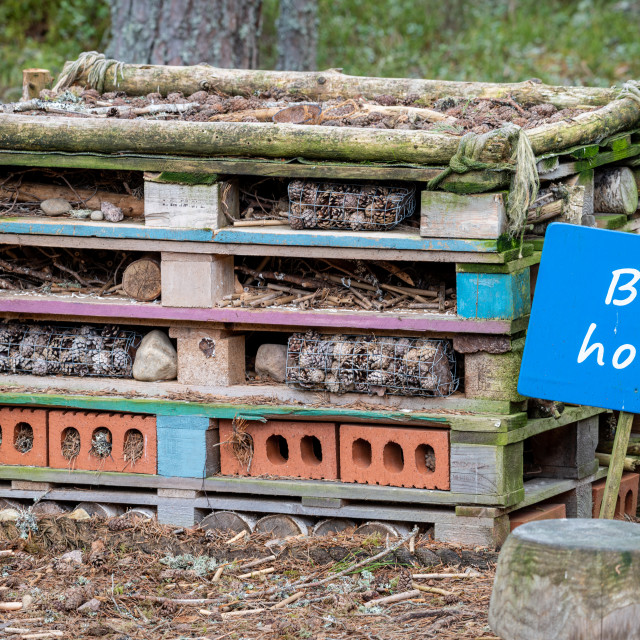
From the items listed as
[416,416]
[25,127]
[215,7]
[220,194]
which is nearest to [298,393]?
[416,416]

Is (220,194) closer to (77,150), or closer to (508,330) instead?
(77,150)

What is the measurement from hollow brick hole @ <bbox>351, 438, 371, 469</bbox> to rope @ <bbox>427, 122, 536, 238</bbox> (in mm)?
1219

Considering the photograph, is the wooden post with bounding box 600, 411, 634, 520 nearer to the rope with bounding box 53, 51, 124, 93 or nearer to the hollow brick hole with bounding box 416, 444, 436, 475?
the hollow brick hole with bounding box 416, 444, 436, 475

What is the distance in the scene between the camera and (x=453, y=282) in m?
5.09

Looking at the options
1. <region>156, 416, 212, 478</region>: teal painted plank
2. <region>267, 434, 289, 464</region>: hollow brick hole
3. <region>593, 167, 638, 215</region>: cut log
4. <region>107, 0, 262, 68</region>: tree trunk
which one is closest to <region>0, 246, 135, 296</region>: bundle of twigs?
<region>156, 416, 212, 478</region>: teal painted plank

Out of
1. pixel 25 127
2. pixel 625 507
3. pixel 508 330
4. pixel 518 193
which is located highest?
pixel 25 127

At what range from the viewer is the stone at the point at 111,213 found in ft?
16.8

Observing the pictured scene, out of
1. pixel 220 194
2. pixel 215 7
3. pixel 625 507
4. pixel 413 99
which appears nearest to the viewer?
pixel 220 194

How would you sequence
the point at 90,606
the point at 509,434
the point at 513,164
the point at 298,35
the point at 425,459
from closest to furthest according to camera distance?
the point at 90,606
the point at 513,164
the point at 509,434
the point at 425,459
the point at 298,35

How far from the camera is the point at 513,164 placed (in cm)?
456

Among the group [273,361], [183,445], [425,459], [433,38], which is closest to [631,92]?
[425,459]

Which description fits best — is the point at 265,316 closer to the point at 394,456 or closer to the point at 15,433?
the point at 394,456

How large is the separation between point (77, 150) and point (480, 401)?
209cm

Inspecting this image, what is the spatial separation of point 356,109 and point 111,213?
4.33 ft
